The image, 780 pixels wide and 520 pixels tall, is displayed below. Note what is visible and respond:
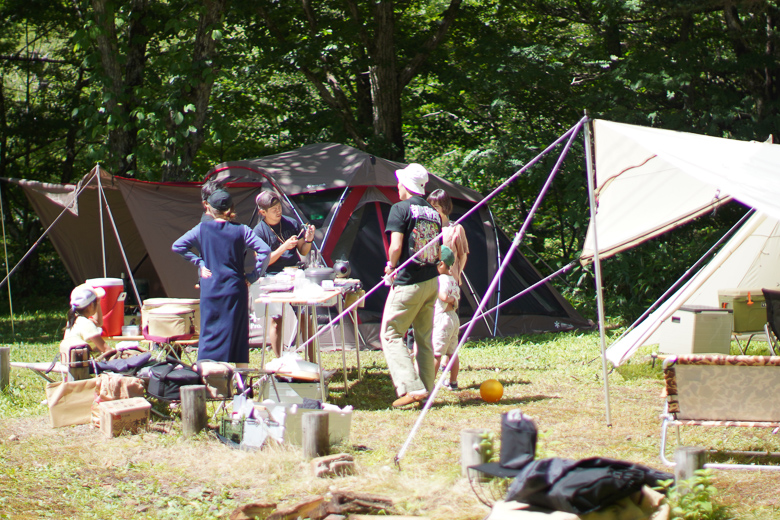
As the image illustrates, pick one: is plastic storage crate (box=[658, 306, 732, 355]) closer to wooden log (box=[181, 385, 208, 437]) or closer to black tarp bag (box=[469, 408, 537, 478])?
black tarp bag (box=[469, 408, 537, 478])

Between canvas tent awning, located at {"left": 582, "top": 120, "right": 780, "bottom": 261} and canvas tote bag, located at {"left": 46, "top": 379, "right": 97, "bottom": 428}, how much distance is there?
3279 mm

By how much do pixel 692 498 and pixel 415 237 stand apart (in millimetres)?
2317

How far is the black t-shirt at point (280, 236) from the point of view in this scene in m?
5.55

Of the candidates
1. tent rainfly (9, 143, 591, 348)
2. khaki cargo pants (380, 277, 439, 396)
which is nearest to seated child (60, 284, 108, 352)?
khaki cargo pants (380, 277, 439, 396)

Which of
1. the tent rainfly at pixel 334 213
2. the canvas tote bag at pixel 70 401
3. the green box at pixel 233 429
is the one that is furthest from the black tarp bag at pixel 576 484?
the tent rainfly at pixel 334 213

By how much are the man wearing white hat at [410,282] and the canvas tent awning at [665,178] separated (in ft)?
3.83

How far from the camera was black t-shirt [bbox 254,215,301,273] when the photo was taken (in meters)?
5.55

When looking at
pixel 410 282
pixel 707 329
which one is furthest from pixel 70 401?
pixel 707 329

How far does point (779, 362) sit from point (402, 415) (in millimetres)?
2064

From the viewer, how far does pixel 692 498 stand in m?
2.93

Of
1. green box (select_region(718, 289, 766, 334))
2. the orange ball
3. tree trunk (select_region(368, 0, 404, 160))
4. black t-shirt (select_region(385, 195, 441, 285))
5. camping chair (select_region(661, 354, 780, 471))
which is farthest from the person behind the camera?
tree trunk (select_region(368, 0, 404, 160))

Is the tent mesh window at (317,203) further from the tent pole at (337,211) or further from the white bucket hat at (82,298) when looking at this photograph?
the white bucket hat at (82,298)

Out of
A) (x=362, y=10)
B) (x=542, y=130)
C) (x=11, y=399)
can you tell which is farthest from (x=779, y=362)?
(x=362, y=10)

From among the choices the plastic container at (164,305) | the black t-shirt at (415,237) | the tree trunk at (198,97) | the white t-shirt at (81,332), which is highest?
the tree trunk at (198,97)
